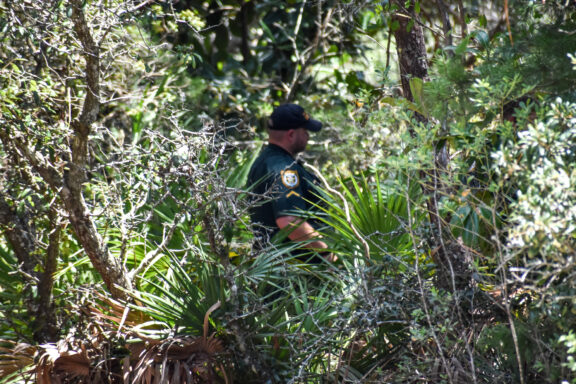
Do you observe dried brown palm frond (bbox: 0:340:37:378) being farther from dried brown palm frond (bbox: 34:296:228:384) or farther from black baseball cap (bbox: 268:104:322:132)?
black baseball cap (bbox: 268:104:322:132)

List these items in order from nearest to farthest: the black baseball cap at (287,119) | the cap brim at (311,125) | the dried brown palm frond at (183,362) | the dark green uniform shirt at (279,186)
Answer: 1. the dried brown palm frond at (183,362)
2. the dark green uniform shirt at (279,186)
3. the black baseball cap at (287,119)
4. the cap brim at (311,125)

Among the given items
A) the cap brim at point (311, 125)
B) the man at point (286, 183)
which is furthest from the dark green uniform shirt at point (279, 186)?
the cap brim at point (311, 125)

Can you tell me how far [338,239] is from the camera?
386cm

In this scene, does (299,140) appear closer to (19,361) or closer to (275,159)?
(275,159)

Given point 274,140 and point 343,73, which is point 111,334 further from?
point 343,73

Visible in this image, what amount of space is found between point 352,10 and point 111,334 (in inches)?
105

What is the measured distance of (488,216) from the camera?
301cm

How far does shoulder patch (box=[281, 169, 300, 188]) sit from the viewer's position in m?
4.33

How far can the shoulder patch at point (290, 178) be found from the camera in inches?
170

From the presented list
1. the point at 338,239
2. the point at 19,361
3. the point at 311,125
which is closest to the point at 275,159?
the point at 311,125

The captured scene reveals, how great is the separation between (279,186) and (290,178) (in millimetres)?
169

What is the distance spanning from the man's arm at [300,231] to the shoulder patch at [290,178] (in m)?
0.24

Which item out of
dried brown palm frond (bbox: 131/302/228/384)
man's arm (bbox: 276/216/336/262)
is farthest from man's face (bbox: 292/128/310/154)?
dried brown palm frond (bbox: 131/302/228/384)

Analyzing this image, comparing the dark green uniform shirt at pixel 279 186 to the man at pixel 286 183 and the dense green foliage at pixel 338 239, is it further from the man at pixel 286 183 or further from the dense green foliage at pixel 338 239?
the dense green foliage at pixel 338 239
